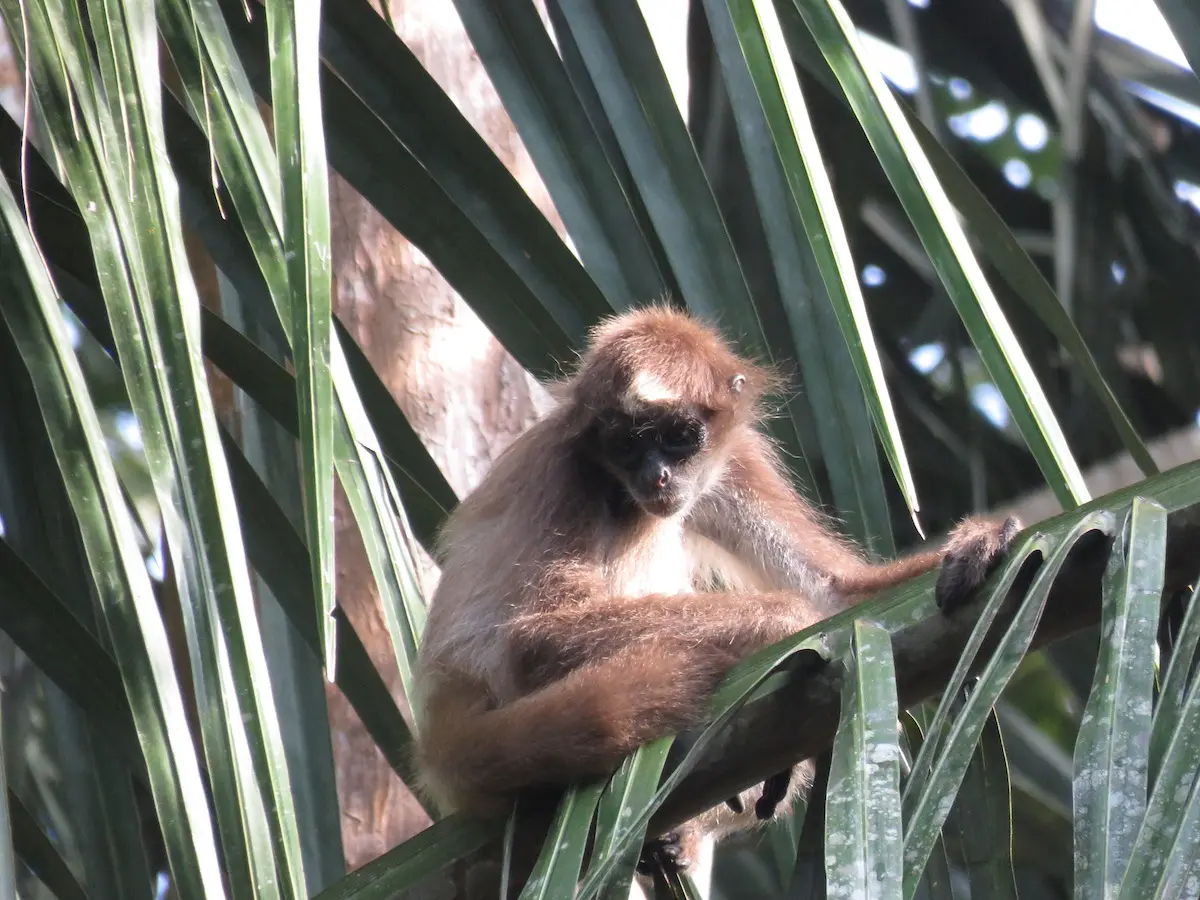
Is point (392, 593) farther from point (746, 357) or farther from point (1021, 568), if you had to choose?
point (746, 357)

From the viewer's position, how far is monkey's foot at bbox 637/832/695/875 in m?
2.88

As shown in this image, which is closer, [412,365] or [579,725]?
[579,725]

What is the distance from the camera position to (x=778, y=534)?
387cm

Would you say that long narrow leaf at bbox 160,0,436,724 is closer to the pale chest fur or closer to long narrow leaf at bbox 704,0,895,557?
long narrow leaf at bbox 704,0,895,557

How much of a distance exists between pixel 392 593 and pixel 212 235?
2.89 ft

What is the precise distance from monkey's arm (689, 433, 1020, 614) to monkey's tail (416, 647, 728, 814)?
0.83 meters

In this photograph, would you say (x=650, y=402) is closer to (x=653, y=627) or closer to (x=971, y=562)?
(x=653, y=627)

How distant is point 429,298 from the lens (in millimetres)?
4570

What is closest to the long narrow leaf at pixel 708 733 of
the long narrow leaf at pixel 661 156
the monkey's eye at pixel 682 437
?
the long narrow leaf at pixel 661 156

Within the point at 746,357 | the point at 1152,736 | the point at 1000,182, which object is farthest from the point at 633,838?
the point at 1000,182

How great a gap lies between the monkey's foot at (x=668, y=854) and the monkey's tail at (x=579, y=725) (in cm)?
24

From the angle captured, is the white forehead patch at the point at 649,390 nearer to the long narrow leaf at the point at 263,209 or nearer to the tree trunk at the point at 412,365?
the tree trunk at the point at 412,365

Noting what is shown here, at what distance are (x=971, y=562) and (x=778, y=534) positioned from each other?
1.78 metres

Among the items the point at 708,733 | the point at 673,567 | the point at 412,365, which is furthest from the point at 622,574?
the point at 708,733
